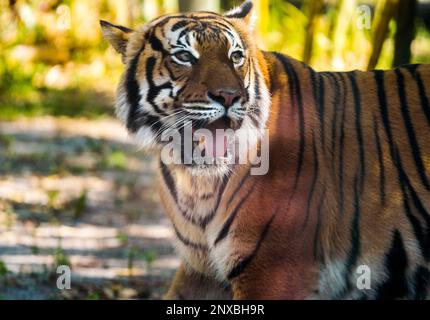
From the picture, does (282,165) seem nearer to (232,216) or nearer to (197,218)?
(232,216)

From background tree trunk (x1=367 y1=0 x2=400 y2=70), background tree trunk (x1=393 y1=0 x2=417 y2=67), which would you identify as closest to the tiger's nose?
background tree trunk (x1=367 y1=0 x2=400 y2=70)

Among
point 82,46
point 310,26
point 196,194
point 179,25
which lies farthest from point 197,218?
point 82,46

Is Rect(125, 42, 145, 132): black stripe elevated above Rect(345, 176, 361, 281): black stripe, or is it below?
above

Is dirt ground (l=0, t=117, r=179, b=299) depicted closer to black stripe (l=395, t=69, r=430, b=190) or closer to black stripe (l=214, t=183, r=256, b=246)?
black stripe (l=214, t=183, r=256, b=246)

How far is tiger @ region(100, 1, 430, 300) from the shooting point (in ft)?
11.7

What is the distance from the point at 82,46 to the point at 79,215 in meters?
5.02

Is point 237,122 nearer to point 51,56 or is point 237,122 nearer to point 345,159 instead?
point 345,159

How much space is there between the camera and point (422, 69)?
4012 mm

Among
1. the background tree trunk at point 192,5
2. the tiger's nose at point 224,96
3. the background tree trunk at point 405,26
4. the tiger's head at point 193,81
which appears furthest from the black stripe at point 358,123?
the background tree trunk at point 192,5

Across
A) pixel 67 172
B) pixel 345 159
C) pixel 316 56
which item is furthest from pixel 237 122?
pixel 316 56

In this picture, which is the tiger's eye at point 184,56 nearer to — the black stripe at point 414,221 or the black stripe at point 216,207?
the black stripe at point 216,207

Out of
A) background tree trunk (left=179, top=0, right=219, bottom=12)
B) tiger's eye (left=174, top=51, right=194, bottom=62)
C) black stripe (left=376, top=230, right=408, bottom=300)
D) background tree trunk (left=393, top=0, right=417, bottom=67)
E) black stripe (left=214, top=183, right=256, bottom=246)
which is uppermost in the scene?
background tree trunk (left=179, top=0, right=219, bottom=12)

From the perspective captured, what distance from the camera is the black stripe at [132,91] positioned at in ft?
12.2
